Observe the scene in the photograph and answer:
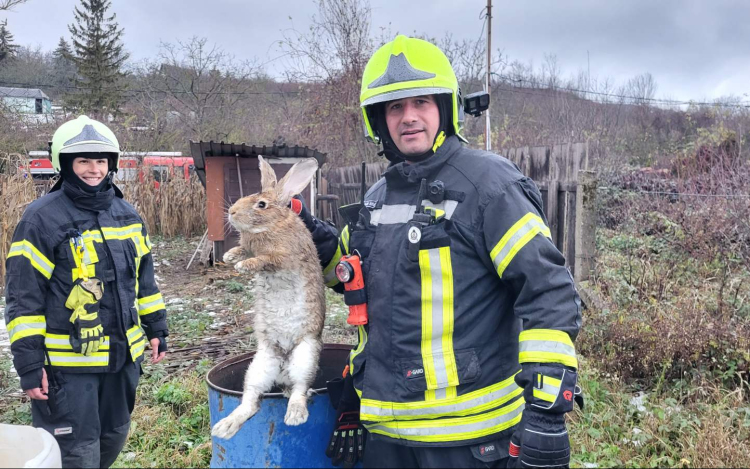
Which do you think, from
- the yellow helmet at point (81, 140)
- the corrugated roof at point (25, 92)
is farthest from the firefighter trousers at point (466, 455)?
the corrugated roof at point (25, 92)

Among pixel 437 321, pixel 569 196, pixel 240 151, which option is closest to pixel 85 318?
pixel 437 321

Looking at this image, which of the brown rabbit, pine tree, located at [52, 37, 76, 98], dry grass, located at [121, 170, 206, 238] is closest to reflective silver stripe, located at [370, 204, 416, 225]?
the brown rabbit

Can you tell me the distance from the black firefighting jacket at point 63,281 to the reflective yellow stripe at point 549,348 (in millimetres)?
2319

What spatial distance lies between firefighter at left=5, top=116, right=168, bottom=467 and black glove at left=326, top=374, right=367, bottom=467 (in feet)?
4.62

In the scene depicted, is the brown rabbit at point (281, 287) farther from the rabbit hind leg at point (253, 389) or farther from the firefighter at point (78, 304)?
the firefighter at point (78, 304)

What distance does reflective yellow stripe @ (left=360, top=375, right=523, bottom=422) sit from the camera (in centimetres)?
212

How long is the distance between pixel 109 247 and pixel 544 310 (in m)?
2.45

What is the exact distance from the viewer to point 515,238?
204cm

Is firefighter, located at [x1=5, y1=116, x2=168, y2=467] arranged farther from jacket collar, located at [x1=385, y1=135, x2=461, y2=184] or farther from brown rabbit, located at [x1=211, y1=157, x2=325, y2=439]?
jacket collar, located at [x1=385, y1=135, x2=461, y2=184]

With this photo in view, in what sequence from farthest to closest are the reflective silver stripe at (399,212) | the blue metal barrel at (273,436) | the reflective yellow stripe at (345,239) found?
the reflective yellow stripe at (345,239) → the blue metal barrel at (273,436) → the reflective silver stripe at (399,212)

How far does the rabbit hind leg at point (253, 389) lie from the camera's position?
2.45 metres

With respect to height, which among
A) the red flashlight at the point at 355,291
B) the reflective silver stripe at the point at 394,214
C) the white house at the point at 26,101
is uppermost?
the white house at the point at 26,101

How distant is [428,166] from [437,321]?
2.05ft

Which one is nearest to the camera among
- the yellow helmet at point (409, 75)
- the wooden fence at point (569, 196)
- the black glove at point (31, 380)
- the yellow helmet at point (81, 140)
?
the yellow helmet at point (409, 75)
